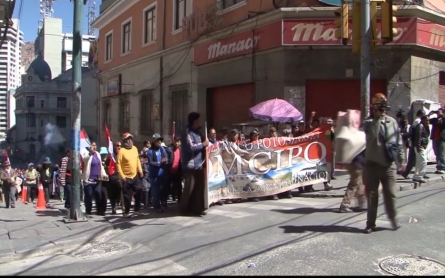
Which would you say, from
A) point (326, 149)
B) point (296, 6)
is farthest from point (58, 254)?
point (296, 6)

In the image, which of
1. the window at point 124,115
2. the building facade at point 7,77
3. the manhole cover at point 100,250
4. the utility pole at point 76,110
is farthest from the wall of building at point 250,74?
the building facade at point 7,77

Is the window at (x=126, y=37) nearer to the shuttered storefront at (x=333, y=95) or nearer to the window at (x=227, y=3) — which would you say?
the window at (x=227, y=3)

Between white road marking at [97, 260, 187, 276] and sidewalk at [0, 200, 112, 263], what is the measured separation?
1721 mm

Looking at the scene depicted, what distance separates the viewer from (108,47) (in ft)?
108

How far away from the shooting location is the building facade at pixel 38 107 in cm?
7688

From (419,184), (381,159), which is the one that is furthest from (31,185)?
(381,159)

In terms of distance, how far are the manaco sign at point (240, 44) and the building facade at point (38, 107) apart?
2426 inches

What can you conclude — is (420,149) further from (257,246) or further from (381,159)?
(257,246)

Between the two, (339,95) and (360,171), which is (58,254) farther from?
(339,95)

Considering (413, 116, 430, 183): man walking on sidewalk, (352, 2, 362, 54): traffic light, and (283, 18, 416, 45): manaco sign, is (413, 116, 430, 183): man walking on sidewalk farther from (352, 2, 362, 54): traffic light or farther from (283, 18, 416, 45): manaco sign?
(283, 18, 416, 45): manaco sign

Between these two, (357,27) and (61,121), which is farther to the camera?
(61,121)

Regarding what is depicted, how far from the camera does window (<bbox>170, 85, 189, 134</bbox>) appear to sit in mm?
21688

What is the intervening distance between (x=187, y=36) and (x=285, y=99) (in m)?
7.71

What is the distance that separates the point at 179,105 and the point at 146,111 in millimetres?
4548
